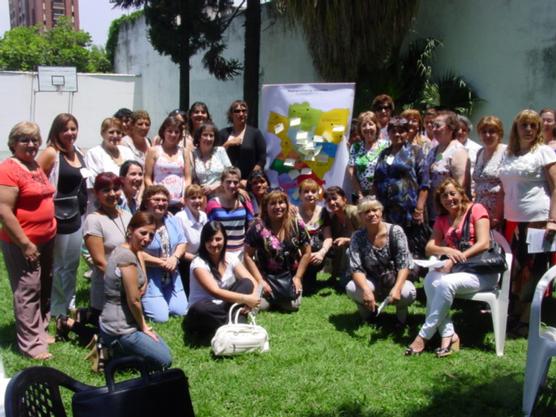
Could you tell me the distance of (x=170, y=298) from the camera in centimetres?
538

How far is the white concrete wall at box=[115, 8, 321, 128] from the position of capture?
1344 centimetres

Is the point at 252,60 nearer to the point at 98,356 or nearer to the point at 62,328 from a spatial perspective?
the point at 62,328

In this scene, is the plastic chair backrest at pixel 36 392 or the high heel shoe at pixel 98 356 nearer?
the plastic chair backrest at pixel 36 392

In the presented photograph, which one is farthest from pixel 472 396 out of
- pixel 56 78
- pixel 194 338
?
pixel 56 78

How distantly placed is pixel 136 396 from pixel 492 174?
12.4 ft

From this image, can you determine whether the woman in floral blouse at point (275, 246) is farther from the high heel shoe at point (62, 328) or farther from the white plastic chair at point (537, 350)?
the white plastic chair at point (537, 350)

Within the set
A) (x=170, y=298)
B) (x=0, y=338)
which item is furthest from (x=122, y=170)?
(x=0, y=338)

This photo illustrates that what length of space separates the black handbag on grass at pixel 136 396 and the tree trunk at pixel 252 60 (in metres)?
9.98

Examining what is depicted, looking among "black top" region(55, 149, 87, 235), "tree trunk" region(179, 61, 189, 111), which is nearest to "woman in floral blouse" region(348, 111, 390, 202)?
"black top" region(55, 149, 87, 235)

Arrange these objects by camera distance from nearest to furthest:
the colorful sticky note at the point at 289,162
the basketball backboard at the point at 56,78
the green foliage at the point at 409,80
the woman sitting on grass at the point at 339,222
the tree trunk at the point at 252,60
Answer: the woman sitting on grass at the point at 339,222
the colorful sticky note at the point at 289,162
the green foliage at the point at 409,80
the tree trunk at the point at 252,60
the basketball backboard at the point at 56,78

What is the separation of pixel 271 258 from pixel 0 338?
2190 millimetres

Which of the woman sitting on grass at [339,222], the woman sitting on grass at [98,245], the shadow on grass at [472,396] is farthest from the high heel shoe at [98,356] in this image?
the woman sitting on grass at [339,222]

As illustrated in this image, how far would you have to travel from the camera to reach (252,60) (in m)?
12.0

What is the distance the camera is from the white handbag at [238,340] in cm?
429
